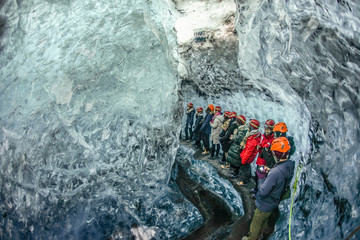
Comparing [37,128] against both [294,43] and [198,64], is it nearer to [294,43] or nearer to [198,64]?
[294,43]

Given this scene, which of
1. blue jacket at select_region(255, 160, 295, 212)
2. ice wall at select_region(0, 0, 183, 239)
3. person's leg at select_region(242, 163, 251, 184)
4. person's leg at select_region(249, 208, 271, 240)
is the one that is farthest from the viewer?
person's leg at select_region(242, 163, 251, 184)

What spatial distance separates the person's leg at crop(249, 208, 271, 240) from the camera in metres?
3.05

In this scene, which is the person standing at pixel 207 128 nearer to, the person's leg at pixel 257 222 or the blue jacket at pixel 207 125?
the blue jacket at pixel 207 125

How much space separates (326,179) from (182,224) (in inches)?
83.4

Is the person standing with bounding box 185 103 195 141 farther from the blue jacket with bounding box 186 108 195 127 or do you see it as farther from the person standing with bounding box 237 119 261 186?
the person standing with bounding box 237 119 261 186

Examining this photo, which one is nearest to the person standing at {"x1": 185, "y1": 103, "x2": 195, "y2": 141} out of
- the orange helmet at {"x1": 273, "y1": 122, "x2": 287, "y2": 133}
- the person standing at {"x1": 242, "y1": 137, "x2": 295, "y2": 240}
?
the orange helmet at {"x1": 273, "y1": 122, "x2": 287, "y2": 133}

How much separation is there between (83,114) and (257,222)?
324 cm

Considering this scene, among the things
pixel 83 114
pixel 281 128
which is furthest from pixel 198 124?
pixel 83 114

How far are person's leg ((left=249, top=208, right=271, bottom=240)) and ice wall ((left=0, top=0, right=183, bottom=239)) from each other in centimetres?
181

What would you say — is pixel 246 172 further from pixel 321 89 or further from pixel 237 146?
pixel 321 89

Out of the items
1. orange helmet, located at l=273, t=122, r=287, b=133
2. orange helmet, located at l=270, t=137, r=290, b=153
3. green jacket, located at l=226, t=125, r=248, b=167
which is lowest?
green jacket, located at l=226, t=125, r=248, b=167

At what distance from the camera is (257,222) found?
3.12 m

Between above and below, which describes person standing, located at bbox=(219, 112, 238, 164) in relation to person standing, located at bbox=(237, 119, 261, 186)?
below

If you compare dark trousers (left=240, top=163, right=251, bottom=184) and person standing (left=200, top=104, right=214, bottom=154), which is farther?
person standing (left=200, top=104, right=214, bottom=154)
